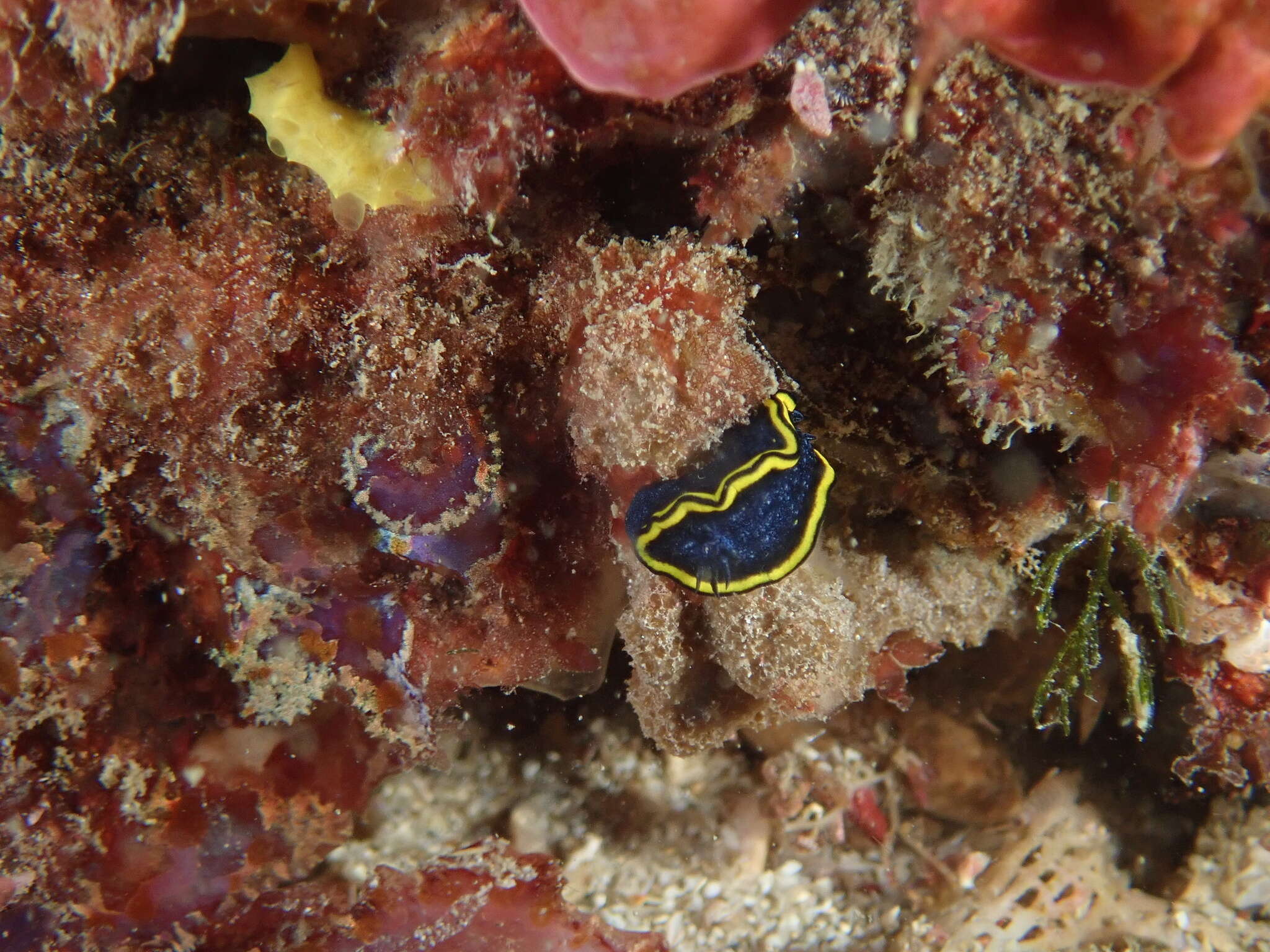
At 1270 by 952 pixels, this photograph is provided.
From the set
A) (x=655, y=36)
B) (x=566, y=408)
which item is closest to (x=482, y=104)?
(x=655, y=36)

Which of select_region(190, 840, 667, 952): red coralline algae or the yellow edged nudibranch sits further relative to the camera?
select_region(190, 840, 667, 952): red coralline algae

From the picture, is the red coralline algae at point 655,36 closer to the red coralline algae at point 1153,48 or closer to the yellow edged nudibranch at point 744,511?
the red coralline algae at point 1153,48

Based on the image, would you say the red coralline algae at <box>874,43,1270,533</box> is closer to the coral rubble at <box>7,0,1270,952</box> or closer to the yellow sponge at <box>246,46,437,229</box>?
the coral rubble at <box>7,0,1270,952</box>

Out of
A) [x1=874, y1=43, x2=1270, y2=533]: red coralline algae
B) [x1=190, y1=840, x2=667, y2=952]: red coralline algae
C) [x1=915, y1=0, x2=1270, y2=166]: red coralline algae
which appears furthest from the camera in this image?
[x1=190, y1=840, x2=667, y2=952]: red coralline algae

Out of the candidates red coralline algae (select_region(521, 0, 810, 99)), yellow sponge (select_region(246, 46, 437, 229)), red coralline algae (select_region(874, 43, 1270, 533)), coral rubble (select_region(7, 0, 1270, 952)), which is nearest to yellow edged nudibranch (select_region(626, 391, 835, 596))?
coral rubble (select_region(7, 0, 1270, 952))

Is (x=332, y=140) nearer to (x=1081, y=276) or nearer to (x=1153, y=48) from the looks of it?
(x=1153, y=48)

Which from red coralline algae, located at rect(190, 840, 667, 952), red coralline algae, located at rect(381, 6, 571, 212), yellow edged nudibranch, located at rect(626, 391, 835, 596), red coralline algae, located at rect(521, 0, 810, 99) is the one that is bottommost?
red coralline algae, located at rect(190, 840, 667, 952)

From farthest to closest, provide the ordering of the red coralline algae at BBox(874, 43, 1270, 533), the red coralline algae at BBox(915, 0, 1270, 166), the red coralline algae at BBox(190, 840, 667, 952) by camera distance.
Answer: the red coralline algae at BBox(190, 840, 667, 952) → the red coralline algae at BBox(874, 43, 1270, 533) → the red coralline algae at BBox(915, 0, 1270, 166)

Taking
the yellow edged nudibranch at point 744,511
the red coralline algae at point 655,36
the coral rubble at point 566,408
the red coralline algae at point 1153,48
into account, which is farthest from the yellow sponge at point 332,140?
the red coralline algae at point 1153,48
